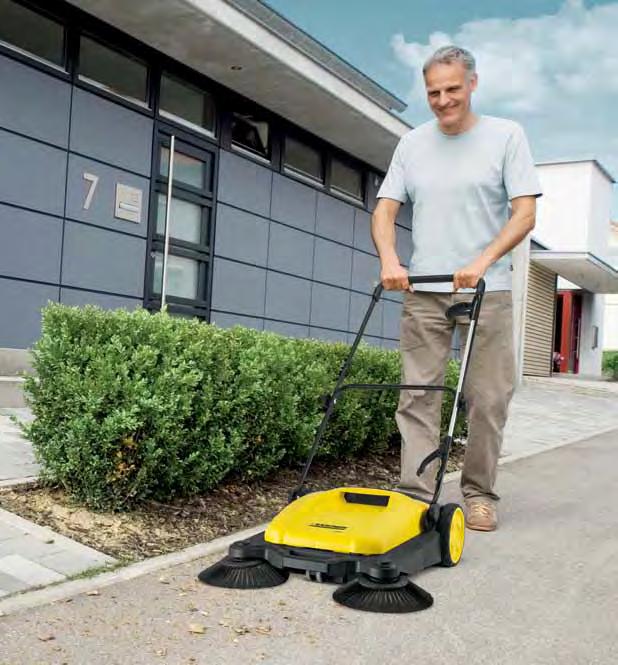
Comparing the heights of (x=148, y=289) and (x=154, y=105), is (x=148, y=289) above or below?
below

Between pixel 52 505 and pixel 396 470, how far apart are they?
275 cm

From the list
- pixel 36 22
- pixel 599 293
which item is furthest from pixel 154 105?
pixel 599 293

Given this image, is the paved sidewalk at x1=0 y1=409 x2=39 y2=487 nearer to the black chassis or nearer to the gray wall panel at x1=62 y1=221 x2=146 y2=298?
the black chassis

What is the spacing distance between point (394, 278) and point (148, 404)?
1.21 meters

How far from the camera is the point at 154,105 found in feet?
30.3

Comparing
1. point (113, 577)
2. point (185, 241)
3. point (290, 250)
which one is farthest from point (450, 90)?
point (290, 250)

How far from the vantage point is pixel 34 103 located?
311 inches

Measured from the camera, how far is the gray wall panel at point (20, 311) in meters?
7.69

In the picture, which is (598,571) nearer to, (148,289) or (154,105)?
(148,289)

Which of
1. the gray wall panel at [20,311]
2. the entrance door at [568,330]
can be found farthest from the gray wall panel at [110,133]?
the entrance door at [568,330]

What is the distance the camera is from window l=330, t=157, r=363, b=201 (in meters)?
12.4

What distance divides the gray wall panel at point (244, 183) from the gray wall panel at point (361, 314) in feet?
8.14

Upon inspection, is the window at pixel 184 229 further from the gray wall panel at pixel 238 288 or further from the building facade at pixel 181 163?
the gray wall panel at pixel 238 288

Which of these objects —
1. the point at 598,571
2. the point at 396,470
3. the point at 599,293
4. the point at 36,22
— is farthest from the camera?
the point at 599,293
